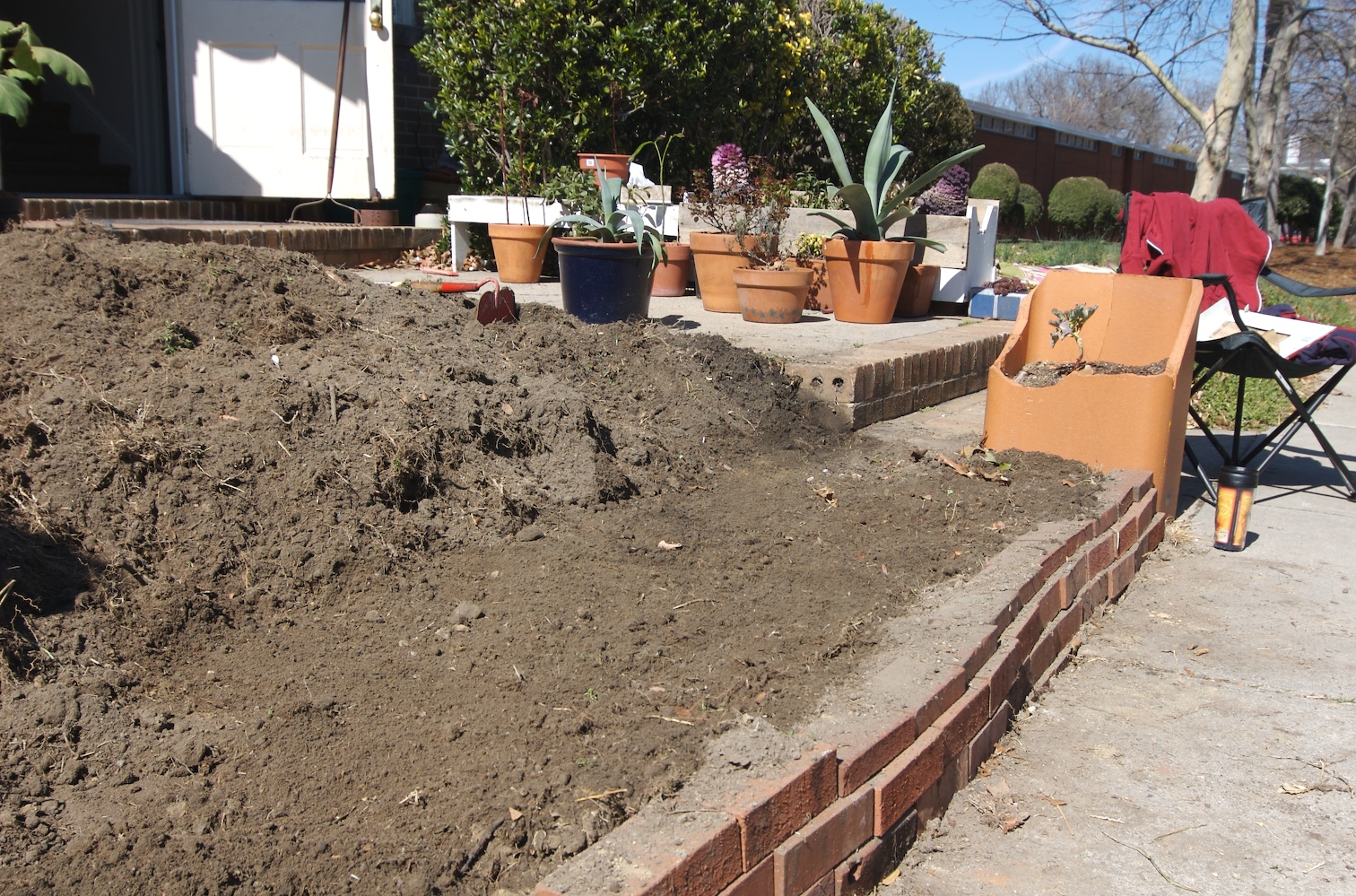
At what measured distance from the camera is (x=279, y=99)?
26.4ft

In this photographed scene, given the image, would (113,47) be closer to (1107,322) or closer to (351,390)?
(351,390)

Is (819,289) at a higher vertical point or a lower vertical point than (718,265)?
lower

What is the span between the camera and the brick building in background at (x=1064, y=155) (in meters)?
21.2

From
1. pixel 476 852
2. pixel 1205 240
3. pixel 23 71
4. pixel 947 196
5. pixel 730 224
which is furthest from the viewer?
pixel 947 196

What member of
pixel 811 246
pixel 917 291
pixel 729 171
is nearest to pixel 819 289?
pixel 811 246

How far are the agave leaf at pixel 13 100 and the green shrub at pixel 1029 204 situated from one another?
1820 centimetres

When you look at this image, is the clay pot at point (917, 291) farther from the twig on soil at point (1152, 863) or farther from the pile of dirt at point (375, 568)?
the twig on soil at point (1152, 863)

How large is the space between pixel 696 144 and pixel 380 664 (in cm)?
705

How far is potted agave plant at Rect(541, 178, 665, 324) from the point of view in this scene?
4.97 m

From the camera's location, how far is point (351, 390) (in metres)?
3.10

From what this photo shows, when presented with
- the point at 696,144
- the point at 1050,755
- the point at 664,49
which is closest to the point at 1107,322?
the point at 1050,755

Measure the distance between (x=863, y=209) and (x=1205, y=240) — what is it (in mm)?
1849

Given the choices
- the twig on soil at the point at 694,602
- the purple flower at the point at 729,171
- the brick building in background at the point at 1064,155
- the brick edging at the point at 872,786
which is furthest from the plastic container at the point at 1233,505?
the brick building in background at the point at 1064,155

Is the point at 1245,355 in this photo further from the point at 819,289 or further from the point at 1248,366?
the point at 819,289
